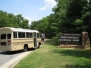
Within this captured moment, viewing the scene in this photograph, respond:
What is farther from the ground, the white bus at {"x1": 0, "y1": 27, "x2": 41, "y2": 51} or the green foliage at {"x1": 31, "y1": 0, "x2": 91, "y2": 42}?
the green foliage at {"x1": 31, "y1": 0, "x2": 91, "y2": 42}

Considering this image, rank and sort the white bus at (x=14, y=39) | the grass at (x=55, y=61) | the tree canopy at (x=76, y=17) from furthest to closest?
the tree canopy at (x=76, y=17), the white bus at (x=14, y=39), the grass at (x=55, y=61)

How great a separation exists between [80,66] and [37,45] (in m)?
14.9

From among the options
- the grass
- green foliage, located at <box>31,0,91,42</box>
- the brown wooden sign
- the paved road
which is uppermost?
green foliage, located at <box>31,0,91,42</box>

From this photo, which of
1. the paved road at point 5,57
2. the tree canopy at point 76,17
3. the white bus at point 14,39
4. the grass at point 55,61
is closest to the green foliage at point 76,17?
the tree canopy at point 76,17

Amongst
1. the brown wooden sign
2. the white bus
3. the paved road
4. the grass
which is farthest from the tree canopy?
the grass

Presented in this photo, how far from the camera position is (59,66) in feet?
41.4

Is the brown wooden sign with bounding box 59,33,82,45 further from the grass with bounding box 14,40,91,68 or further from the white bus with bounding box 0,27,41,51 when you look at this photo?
the grass with bounding box 14,40,91,68

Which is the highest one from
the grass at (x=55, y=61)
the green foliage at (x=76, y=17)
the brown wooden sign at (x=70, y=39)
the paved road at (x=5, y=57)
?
the green foliage at (x=76, y=17)

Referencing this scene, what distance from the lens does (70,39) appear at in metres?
27.7

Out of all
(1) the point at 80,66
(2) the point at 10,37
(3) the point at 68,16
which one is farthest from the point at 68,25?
(1) the point at 80,66

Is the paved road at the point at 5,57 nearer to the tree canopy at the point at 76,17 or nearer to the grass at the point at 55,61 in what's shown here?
the grass at the point at 55,61

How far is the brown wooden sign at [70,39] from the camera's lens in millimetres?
27594

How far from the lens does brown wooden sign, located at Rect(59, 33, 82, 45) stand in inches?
1086

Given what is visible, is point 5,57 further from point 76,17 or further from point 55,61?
point 76,17
